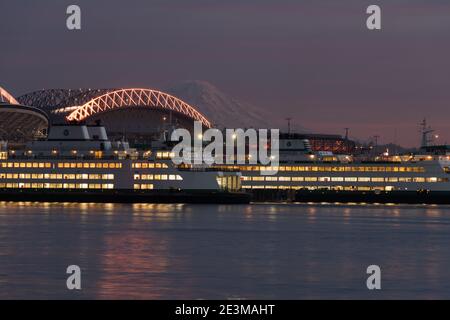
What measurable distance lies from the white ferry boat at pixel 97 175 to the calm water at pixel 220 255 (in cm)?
2121

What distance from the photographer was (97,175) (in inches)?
4311

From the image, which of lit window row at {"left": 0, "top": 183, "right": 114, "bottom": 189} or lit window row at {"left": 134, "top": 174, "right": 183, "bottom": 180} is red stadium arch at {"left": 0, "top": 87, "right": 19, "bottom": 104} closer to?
lit window row at {"left": 0, "top": 183, "right": 114, "bottom": 189}

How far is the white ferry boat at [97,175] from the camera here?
107 metres

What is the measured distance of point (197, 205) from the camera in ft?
345

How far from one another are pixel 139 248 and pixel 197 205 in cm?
5078

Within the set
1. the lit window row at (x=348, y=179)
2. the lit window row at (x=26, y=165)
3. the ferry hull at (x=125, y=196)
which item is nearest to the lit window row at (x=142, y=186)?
the ferry hull at (x=125, y=196)

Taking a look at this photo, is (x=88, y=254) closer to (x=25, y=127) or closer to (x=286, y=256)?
(x=286, y=256)

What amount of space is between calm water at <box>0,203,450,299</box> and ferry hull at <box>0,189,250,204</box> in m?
20.2

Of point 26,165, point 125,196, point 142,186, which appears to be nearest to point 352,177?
point 142,186

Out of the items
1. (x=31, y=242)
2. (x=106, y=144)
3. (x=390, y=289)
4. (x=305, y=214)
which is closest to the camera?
(x=390, y=289)

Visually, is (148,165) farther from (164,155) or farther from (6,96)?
(6,96)

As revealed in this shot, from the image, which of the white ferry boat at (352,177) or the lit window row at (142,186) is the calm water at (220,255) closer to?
the lit window row at (142,186)

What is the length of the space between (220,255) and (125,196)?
189 feet

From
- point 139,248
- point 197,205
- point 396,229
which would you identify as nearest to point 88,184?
point 197,205
